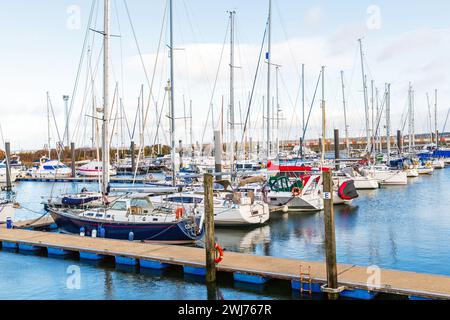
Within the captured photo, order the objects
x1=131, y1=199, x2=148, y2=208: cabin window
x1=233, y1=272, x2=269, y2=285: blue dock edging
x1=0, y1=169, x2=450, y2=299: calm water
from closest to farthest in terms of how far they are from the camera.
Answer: x1=233, y1=272, x2=269, y2=285: blue dock edging < x1=0, y1=169, x2=450, y2=299: calm water < x1=131, y1=199, x2=148, y2=208: cabin window

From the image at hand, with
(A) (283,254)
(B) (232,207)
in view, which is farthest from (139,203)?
(A) (283,254)

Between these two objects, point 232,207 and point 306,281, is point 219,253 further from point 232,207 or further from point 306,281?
point 232,207

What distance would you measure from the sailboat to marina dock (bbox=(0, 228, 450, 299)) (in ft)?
3.13

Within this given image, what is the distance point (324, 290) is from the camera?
14.0 m

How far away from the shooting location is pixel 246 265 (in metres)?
16.7

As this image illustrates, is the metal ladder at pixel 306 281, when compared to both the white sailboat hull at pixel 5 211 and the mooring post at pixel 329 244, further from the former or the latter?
the white sailboat hull at pixel 5 211

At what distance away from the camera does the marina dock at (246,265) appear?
45.1 feet

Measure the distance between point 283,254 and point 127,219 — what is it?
7351 millimetres

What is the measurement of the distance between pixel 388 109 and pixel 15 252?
2279 inches

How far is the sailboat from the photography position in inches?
849

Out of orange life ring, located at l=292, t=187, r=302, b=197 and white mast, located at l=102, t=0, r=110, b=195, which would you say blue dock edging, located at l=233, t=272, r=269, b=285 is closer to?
white mast, located at l=102, t=0, r=110, b=195

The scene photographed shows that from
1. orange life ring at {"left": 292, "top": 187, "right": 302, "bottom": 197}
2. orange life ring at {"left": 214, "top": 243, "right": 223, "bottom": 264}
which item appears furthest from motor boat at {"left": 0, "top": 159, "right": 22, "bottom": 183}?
orange life ring at {"left": 214, "top": 243, "right": 223, "bottom": 264}

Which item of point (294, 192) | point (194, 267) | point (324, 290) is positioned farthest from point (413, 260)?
point (294, 192)

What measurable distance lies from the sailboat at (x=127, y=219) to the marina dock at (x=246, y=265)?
0.95m
